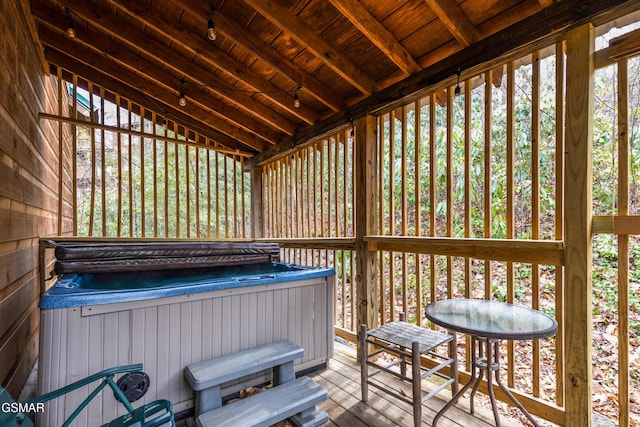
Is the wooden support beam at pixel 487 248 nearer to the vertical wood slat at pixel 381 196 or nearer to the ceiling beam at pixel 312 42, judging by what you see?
the vertical wood slat at pixel 381 196

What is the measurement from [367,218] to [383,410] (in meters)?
1.67

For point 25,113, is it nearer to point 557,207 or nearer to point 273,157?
point 273,157

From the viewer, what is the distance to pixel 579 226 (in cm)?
182

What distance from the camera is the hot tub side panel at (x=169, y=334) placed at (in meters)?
1.70

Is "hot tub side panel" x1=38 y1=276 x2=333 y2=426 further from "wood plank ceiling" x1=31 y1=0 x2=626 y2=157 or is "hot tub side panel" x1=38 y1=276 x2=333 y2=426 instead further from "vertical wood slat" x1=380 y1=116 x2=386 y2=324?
"wood plank ceiling" x1=31 y1=0 x2=626 y2=157

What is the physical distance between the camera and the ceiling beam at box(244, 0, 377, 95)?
2.38 metres

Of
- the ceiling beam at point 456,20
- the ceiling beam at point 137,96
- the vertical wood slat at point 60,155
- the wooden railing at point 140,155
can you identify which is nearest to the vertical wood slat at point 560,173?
the ceiling beam at point 456,20

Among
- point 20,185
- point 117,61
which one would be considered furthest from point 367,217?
point 117,61

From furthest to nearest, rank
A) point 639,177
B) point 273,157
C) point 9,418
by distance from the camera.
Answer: point 273,157 < point 639,177 < point 9,418

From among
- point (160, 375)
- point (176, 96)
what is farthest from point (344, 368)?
point (176, 96)

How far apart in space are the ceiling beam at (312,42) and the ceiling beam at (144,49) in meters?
1.49

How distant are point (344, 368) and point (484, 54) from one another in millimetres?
2868

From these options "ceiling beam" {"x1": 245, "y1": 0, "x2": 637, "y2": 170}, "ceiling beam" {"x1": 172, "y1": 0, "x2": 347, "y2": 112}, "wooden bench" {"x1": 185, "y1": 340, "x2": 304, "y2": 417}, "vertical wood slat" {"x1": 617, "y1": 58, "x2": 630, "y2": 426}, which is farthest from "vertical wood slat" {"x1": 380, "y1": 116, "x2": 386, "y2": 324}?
"vertical wood slat" {"x1": 617, "y1": 58, "x2": 630, "y2": 426}

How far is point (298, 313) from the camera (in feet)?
8.75
